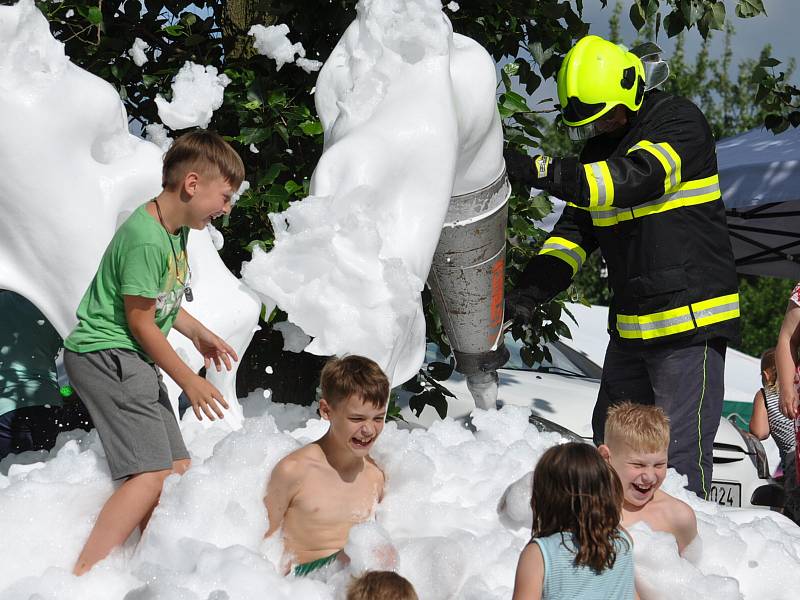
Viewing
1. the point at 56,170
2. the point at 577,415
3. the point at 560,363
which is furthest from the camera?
the point at 560,363

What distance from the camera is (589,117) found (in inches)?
129

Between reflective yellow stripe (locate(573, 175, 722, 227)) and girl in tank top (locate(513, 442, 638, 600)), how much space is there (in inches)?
57.0

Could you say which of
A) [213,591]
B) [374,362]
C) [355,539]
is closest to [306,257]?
[374,362]

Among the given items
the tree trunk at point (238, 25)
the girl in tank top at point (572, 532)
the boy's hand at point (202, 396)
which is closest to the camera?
the girl in tank top at point (572, 532)

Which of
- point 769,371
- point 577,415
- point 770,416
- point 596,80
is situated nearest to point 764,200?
point 769,371

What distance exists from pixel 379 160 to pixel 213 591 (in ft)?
3.83

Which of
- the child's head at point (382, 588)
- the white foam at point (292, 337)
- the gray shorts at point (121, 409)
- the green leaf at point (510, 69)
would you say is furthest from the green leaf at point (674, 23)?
the child's head at point (382, 588)

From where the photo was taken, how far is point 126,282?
2.35m

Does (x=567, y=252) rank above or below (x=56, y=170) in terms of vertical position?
below

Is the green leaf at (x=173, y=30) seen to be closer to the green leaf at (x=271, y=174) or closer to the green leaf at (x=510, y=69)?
the green leaf at (x=271, y=174)

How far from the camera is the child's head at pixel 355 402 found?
240cm

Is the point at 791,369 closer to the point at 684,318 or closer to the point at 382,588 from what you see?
the point at 684,318

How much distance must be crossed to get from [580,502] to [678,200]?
5.29 feet

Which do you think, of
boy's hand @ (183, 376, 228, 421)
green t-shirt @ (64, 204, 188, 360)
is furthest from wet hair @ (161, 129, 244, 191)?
boy's hand @ (183, 376, 228, 421)
